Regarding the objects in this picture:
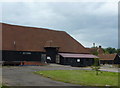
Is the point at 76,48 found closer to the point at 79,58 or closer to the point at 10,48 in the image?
the point at 79,58

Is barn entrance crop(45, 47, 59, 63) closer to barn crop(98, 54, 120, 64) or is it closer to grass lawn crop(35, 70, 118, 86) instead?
grass lawn crop(35, 70, 118, 86)

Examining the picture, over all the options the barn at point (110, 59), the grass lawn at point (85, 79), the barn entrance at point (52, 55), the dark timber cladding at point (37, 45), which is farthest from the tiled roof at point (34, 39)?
the barn at point (110, 59)

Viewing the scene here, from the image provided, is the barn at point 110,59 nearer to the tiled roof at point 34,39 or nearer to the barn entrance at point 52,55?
the tiled roof at point 34,39

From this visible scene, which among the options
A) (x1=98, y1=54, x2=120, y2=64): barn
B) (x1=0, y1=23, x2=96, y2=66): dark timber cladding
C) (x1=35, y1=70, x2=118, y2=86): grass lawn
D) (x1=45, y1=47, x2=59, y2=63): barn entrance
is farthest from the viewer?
(x1=98, y1=54, x2=120, y2=64): barn

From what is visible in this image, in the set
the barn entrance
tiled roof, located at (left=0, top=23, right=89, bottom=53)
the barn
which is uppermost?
tiled roof, located at (left=0, top=23, right=89, bottom=53)

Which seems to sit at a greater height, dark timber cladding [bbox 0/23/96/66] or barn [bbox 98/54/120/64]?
dark timber cladding [bbox 0/23/96/66]

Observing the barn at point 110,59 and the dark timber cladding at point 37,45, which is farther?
the barn at point 110,59

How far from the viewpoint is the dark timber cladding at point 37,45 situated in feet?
139

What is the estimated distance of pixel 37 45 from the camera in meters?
46.3

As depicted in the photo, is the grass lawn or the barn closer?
the grass lawn

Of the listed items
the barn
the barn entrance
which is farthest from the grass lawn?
the barn

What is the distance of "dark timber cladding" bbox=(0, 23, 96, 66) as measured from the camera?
139ft

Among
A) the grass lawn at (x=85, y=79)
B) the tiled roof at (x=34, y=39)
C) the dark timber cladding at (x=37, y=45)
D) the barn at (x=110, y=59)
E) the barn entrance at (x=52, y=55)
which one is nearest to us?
the grass lawn at (x=85, y=79)

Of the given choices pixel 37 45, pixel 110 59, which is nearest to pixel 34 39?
pixel 37 45
